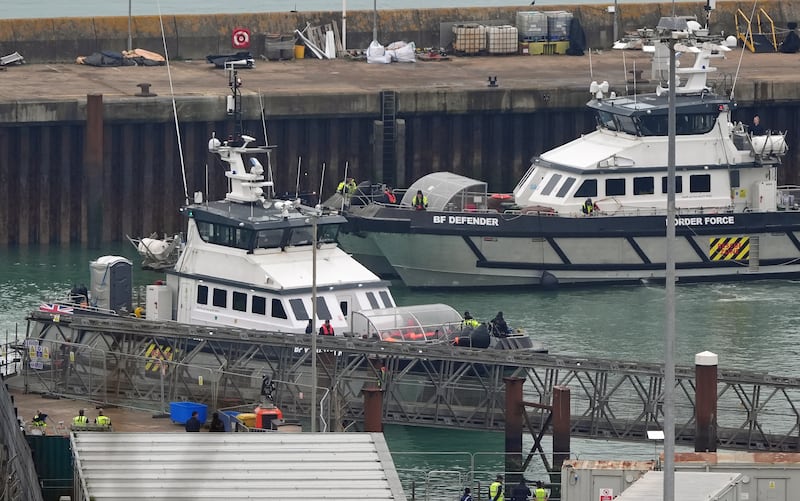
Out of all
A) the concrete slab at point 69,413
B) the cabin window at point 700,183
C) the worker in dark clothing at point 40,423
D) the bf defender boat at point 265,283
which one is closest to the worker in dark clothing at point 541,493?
the concrete slab at point 69,413

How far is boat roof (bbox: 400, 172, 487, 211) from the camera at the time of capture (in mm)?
59719

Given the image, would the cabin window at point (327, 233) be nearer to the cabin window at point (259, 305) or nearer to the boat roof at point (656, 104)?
the cabin window at point (259, 305)

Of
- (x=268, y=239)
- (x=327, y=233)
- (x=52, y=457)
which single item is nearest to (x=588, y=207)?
(x=327, y=233)

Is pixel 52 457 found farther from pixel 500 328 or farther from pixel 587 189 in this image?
pixel 587 189

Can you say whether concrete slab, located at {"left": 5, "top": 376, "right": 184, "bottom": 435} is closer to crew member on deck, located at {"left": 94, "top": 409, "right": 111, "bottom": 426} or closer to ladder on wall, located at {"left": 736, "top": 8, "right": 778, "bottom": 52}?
crew member on deck, located at {"left": 94, "top": 409, "right": 111, "bottom": 426}

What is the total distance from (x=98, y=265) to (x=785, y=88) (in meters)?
28.8

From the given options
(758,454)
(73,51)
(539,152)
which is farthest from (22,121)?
(758,454)

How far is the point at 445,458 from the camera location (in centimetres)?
4447

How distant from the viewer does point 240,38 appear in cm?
7275

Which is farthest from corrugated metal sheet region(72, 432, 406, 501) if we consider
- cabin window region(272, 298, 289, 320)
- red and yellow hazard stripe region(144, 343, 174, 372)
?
cabin window region(272, 298, 289, 320)

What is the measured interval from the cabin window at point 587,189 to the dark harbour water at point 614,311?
2483 mm

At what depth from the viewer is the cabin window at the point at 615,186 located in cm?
6000

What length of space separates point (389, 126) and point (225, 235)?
21184mm

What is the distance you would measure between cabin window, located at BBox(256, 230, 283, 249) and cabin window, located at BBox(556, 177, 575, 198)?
14.4m
